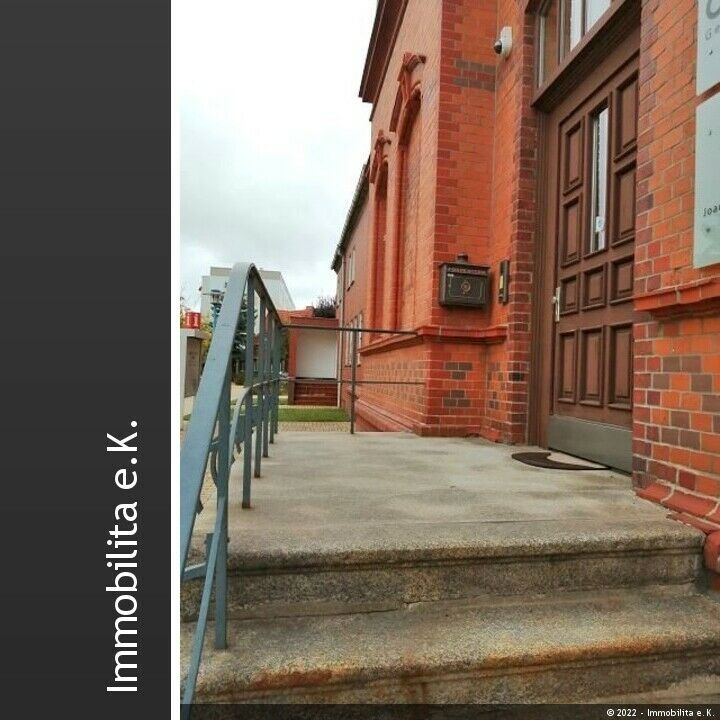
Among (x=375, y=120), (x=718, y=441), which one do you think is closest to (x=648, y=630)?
(x=718, y=441)

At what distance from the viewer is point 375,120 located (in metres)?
9.42

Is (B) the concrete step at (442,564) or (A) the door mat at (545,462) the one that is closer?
(B) the concrete step at (442,564)

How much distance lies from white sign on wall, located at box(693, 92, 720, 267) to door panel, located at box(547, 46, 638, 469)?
974 mm

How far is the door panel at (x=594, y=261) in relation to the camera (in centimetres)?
312

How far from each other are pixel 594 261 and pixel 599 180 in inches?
21.1

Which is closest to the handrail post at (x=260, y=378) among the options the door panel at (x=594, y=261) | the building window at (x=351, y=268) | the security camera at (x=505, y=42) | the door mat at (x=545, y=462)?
the door mat at (x=545, y=462)

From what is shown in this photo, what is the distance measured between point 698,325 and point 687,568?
922 mm

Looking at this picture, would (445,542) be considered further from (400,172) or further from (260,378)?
(400,172)

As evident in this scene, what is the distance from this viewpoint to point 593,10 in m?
3.54

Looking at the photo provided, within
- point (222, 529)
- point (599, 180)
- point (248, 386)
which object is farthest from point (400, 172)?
point (222, 529)

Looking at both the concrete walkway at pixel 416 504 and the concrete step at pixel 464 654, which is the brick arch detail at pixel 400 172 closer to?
the concrete walkway at pixel 416 504

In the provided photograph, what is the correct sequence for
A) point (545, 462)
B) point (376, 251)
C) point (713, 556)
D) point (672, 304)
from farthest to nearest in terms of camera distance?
1. point (376, 251)
2. point (545, 462)
3. point (672, 304)
4. point (713, 556)

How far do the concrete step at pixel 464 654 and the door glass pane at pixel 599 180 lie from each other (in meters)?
2.37
